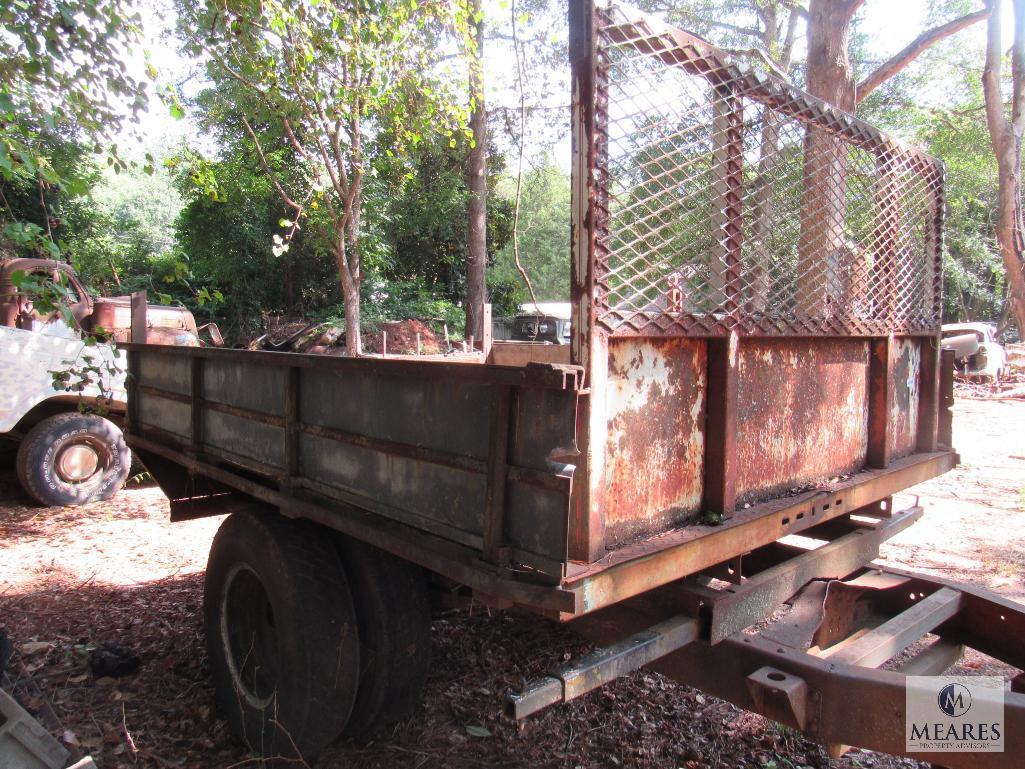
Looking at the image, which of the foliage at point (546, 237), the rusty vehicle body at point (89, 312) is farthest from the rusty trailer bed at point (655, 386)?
the foliage at point (546, 237)

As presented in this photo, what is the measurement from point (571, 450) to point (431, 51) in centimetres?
854

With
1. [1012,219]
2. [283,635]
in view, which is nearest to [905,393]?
[283,635]

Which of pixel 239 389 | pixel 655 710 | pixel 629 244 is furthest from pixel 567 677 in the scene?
pixel 239 389

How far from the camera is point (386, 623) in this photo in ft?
8.48

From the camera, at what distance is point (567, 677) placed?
5.37 feet

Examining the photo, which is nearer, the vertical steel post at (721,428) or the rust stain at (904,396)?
the vertical steel post at (721,428)

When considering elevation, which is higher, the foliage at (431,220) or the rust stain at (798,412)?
the foliage at (431,220)

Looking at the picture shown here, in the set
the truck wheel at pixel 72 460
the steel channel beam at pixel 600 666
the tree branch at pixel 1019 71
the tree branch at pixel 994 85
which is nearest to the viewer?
the steel channel beam at pixel 600 666

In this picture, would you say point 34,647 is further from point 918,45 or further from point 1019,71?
point 1019,71

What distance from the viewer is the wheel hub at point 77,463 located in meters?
6.64

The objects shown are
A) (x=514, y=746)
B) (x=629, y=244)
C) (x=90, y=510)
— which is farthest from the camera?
(x=90, y=510)

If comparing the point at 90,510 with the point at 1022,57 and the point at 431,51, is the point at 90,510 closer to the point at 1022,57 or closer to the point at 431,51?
the point at 431,51

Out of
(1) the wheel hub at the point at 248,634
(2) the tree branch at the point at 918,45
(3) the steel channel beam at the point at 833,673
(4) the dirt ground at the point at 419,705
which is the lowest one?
(4) the dirt ground at the point at 419,705

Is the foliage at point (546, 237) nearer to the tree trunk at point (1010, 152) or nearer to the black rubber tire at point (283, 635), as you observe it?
the tree trunk at point (1010, 152)
